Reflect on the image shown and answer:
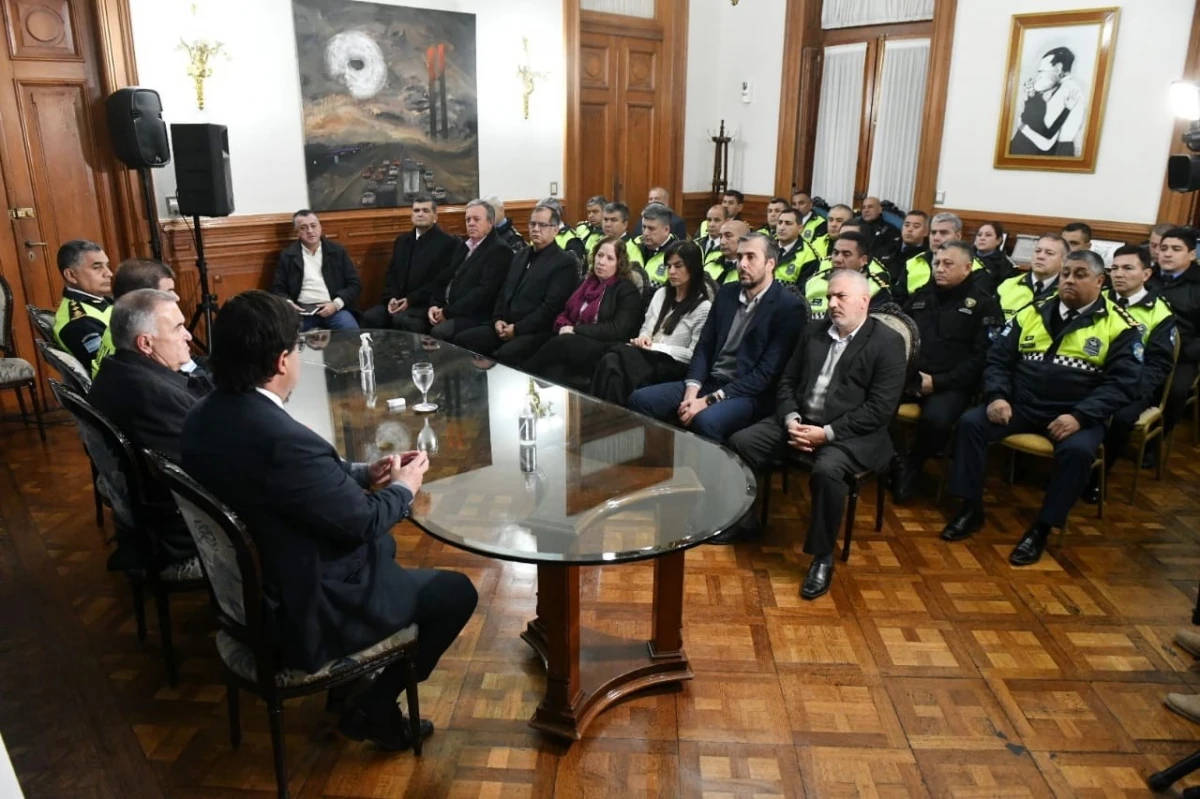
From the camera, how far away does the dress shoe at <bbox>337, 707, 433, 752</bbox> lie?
2.39 metres

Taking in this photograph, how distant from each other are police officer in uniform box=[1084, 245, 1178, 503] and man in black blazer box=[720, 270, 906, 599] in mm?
1153

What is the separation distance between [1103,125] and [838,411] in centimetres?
478

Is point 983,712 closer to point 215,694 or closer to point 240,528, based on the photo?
point 240,528

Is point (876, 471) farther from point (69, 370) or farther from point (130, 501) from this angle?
point (69, 370)

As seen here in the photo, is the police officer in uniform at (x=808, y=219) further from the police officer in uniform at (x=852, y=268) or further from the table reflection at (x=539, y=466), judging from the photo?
the table reflection at (x=539, y=466)

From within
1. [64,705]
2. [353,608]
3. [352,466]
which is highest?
[352,466]

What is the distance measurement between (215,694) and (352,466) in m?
0.94

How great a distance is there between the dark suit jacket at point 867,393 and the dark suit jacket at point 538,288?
2311 millimetres

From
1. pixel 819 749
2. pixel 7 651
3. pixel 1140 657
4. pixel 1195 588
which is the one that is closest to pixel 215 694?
pixel 7 651

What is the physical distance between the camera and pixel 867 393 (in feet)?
11.6

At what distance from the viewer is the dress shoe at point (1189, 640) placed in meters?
2.89

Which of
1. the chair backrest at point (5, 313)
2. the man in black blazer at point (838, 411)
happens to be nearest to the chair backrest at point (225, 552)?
the man in black blazer at point (838, 411)

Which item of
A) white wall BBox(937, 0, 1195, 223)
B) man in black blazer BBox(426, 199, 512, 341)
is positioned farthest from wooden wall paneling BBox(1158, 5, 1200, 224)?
man in black blazer BBox(426, 199, 512, 341)

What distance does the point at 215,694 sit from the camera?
2674 millimetres
